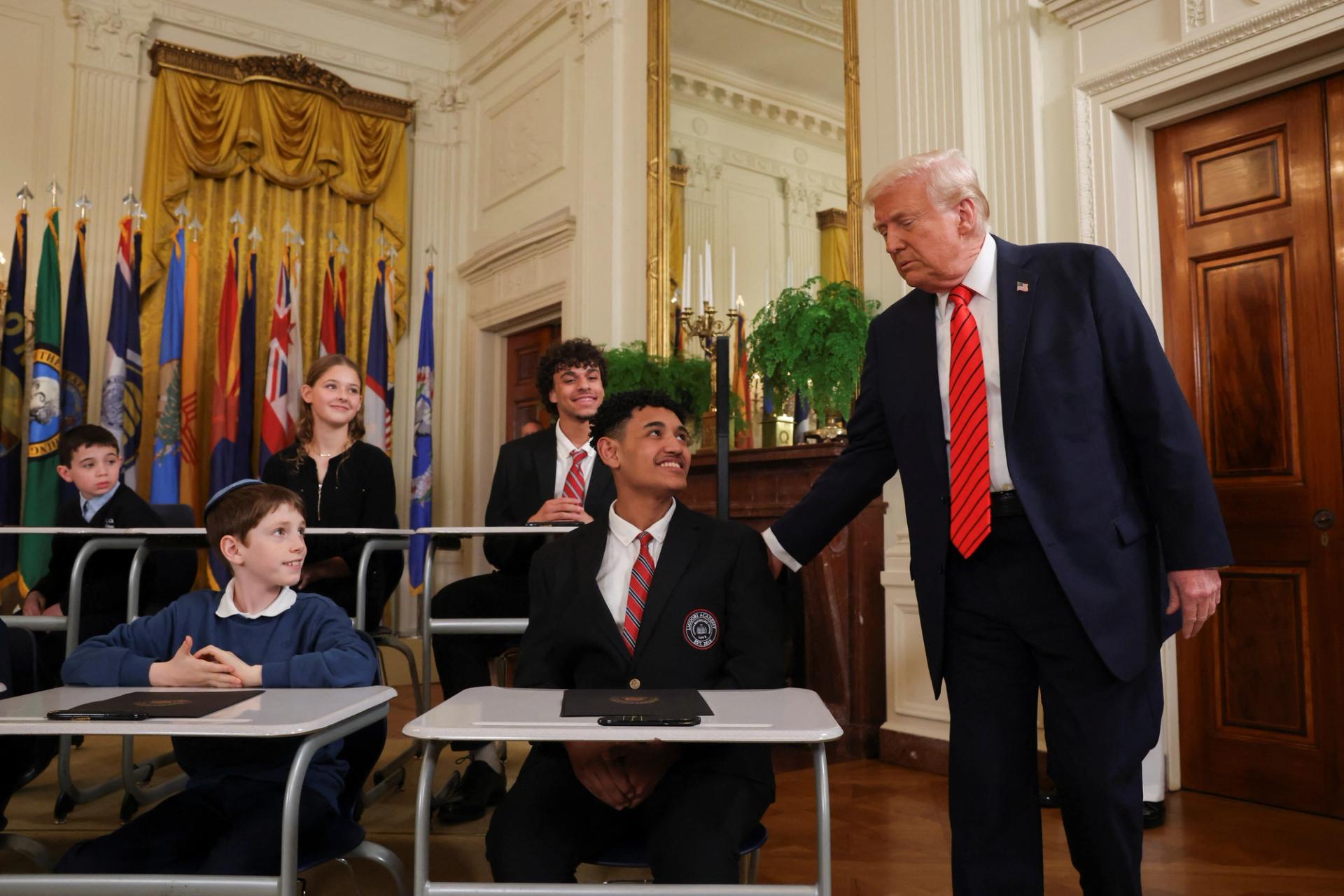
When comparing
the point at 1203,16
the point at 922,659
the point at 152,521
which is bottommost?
the point at 922,659

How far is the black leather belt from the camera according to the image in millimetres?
1674

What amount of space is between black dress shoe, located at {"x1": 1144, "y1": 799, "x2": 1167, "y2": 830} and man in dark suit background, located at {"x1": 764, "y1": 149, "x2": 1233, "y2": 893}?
1.43 metres

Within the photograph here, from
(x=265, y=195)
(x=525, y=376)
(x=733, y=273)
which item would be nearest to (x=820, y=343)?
(x=733, y=273)

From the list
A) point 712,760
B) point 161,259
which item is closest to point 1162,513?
point 712,760

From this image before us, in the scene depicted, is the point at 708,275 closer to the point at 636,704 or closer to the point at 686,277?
the point at 686,277

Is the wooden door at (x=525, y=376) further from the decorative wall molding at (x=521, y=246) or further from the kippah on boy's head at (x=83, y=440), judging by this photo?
the kippah on boy's head at (x=83, y=440)

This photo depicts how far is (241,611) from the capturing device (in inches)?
83.0

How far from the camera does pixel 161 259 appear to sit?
6.47m

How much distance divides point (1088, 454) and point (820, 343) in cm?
230

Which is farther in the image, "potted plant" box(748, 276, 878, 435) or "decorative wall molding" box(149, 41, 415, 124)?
"decorative wall molding" box(149, 41, 415, 124)

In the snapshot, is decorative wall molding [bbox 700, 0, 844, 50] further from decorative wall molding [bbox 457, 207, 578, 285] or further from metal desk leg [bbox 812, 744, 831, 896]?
metal desk leg [bbox 812, 744, 831, 896]

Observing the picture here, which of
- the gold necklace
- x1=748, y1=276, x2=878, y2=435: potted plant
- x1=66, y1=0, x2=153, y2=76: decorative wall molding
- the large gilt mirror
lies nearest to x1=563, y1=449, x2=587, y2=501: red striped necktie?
the gold necklace

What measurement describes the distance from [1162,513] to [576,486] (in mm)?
2042

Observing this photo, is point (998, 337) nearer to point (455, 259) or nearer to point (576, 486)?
point (576, 486)
